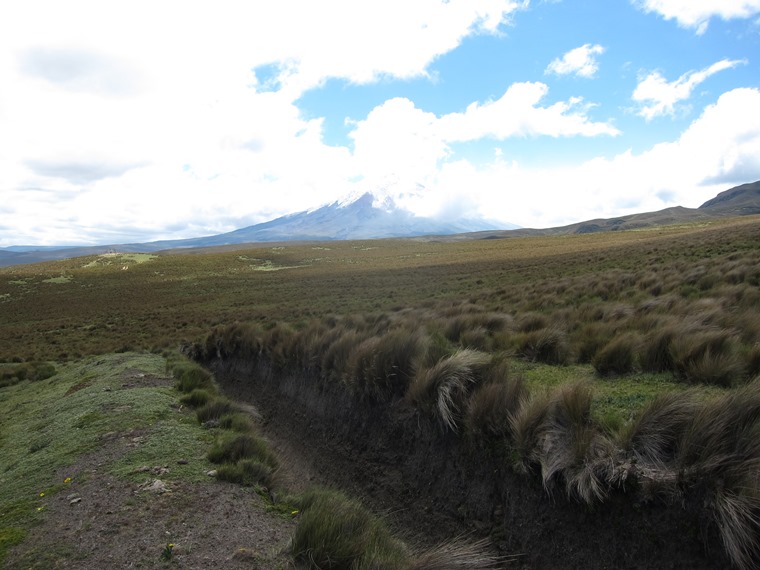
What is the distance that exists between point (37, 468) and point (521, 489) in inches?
272

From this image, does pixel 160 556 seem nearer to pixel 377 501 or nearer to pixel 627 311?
pixel 377 501

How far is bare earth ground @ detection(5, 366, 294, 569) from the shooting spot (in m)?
3.88

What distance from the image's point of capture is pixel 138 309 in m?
36.8

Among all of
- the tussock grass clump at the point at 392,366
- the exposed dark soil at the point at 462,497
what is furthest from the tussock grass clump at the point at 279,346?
the tussock grass clump at the point at 392,366

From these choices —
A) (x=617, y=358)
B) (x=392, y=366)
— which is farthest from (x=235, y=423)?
(x=617, y=358)

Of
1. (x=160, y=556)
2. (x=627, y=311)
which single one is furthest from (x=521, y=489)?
(x=627, y=311)

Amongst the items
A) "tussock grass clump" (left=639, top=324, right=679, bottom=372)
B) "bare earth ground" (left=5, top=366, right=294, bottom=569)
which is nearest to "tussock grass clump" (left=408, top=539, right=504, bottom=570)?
"bare earth ground" (left=5, top=366, right=294, bottom=569)

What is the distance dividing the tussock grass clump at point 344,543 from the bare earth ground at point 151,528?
0.85ft

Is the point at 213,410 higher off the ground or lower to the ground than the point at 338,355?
lower

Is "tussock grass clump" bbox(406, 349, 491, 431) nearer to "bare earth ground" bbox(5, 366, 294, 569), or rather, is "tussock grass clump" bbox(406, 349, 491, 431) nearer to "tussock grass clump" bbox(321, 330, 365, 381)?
"bare earth ground" bbox(5, 366, 294, 569)

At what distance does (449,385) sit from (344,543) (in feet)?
9.11

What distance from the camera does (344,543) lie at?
3865 mm

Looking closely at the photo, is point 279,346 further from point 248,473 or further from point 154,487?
point 154,487

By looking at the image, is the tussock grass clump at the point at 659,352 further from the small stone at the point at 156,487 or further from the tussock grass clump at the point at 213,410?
the tussock grass clump at the point at 213,410
